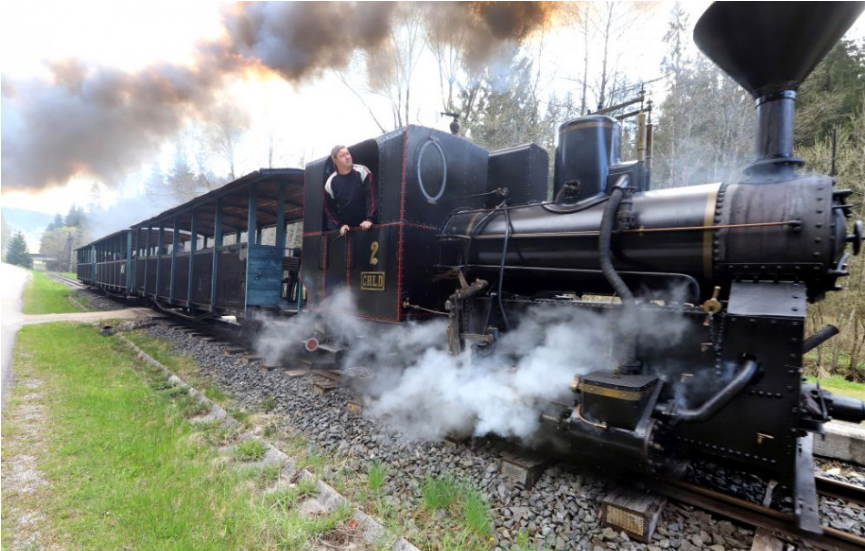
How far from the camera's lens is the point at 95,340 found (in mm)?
9406

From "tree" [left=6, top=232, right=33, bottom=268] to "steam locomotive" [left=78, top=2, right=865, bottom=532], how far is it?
290ft

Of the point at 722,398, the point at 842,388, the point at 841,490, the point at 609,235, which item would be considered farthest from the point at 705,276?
the point at 842,388

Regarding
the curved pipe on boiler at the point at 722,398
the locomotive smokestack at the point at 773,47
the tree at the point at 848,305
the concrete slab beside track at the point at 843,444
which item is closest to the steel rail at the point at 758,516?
the curved pipe on boiler at the point at 722,398

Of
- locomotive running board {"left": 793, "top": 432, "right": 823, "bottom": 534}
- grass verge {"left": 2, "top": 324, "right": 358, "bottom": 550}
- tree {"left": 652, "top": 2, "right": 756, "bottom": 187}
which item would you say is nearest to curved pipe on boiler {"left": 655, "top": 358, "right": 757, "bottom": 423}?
locomotive running board {"left": 793, "top": 432, "right": 823, "bottom": 534}

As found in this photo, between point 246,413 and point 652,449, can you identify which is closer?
point 652,449

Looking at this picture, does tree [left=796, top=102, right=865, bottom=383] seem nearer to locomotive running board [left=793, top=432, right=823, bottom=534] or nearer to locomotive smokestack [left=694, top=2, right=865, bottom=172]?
locomotive running board [left=793, top=432, right=823, bottom=534]

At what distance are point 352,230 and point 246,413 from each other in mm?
2360

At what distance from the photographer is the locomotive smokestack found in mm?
2826

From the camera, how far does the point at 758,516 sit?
2.83 metres

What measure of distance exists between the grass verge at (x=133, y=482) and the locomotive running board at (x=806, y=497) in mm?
2688

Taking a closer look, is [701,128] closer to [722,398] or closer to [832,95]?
[832,95]

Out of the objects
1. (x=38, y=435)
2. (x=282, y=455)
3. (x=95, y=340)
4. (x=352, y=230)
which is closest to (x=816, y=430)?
(x=282, y=455)

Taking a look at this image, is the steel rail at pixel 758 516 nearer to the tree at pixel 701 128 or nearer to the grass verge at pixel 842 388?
the grass verge at pixel 842 388

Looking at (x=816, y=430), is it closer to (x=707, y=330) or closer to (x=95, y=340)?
(x=707, y=330)
